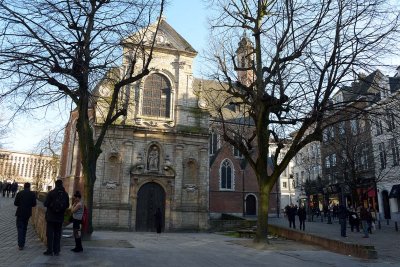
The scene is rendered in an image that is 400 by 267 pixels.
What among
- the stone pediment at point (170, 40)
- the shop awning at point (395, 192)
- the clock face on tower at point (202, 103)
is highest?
the stone pediment at point (170, 40)

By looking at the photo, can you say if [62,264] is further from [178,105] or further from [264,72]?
[178,105]

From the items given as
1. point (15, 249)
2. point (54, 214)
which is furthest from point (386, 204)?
point (15, 249)

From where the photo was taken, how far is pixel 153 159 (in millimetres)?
29625

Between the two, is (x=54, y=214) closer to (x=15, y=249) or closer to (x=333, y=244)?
(x=15, y=249)

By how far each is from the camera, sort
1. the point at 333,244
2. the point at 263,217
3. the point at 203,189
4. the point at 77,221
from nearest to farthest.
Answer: the point at 77,221 → the point at 333,244 → the point at 263,217 → the point at 203,189

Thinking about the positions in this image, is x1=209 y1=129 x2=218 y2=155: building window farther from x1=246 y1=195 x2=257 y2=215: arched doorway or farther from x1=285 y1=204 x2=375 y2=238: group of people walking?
x1=285 y1=204 x2=375 y2=238: group of people walking

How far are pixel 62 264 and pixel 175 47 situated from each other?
Answer: 26.6m

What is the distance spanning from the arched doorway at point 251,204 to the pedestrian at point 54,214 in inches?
1430

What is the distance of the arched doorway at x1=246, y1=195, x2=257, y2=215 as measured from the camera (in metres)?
43.9

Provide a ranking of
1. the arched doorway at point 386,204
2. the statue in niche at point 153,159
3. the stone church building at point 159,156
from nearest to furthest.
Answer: the stone church building at point 159,156 < the statue in niche at point 153,159 < the arched doorway at point 386,204

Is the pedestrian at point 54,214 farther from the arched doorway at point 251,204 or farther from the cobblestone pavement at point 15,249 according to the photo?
the arched doorway at point 251,204

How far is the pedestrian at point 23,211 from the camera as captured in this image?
9914mm

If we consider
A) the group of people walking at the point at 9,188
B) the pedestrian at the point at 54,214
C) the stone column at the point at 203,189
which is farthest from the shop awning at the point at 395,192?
the group of people walking at the point at 9,188

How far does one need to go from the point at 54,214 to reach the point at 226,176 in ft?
116
